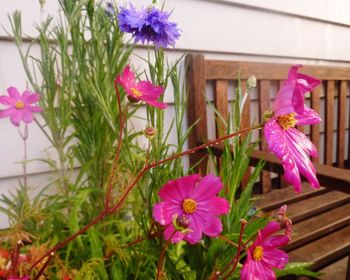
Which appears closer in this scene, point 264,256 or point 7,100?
point 264,256

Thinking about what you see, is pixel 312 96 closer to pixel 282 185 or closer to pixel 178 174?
pixel 282 185

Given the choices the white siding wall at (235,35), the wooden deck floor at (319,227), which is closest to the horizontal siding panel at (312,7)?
the white siding wall at (235,35)

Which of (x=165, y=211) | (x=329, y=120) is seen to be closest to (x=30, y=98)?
(x=165, y=211)

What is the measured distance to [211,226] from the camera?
0.39 metres

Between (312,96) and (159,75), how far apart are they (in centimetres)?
125

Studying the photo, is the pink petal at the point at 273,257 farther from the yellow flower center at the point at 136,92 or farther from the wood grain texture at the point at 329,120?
the wood grain texture at the point at 329,120

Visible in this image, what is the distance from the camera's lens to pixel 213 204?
1.26 ft

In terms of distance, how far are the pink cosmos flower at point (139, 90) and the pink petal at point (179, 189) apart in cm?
9

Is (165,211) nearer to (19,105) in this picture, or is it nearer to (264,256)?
(264,256)

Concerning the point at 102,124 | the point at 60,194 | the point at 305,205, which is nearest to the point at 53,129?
the point at 102,124

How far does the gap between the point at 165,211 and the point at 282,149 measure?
0.15m

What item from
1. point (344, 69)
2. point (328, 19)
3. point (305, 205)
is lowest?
point (305, 205)

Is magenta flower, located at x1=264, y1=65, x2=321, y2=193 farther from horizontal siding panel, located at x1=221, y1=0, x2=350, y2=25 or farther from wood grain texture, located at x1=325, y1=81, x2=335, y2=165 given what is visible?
wood grain texture, located at x1=325, y1=81, x2=335, y2=165

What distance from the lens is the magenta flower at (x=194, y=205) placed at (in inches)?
14.7
